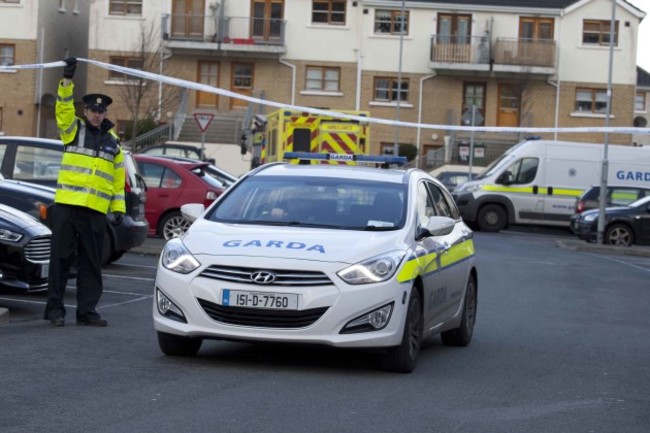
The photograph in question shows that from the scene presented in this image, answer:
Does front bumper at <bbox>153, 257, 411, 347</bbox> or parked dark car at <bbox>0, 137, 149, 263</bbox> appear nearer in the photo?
front bumper at <bbox>153, 257, 411, 347</bbox>

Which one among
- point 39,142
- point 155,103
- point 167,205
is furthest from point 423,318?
point 155,103

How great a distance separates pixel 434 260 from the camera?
34.2 ft

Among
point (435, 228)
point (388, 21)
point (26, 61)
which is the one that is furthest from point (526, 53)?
point (435, 228)

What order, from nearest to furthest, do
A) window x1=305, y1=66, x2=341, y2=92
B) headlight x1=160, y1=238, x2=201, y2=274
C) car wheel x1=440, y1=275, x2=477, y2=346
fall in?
1. headlight x1=160, y1=238, x2=201, y2=274
2. car wheel x1=440, y1=275, x2=477, y2=346
3. window x1=305, y1=66, x2=341, y2=92

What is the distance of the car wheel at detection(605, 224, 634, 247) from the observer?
33.2 meters

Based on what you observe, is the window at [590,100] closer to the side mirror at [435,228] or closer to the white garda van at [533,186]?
the white garda van at [533,186]

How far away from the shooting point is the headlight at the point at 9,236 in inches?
487

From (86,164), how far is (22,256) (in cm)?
136

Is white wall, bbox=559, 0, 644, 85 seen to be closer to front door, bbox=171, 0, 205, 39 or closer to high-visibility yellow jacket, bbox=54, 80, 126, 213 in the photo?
front door, bbox=171, 0, 205, 39

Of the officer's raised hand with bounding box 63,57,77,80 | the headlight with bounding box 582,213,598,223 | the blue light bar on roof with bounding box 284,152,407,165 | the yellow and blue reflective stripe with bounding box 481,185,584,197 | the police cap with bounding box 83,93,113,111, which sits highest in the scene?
the officer's raised hand with bounding box 63,57,77,80

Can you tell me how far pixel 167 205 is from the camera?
23.7 m

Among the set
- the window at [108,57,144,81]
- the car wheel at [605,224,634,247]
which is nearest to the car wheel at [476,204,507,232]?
the car wheel at [605,224,634,247]

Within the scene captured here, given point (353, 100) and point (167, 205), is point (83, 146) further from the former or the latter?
point (353, 100)

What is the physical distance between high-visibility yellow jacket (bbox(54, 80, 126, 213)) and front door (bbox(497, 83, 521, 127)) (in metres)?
49.2
